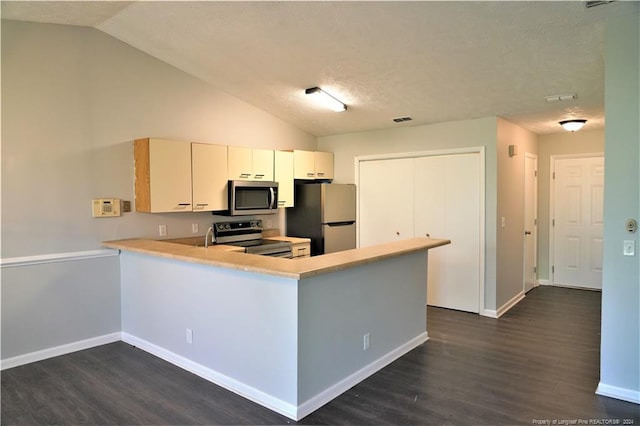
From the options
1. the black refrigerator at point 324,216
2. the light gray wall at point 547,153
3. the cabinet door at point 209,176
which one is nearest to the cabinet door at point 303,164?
the black refrigerator at point 324,216

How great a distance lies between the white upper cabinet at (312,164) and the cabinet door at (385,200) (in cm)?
49

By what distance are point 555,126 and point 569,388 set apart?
3.76 meters

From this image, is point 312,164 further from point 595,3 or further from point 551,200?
point 551,200

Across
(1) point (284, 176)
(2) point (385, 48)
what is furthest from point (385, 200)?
(2) point (385, 48)

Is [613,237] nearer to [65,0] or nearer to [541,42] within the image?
[541,42]

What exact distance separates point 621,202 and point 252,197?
135 inches

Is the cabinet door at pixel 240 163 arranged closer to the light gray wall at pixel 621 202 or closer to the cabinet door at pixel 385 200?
the cabinet door at pixel 385 200

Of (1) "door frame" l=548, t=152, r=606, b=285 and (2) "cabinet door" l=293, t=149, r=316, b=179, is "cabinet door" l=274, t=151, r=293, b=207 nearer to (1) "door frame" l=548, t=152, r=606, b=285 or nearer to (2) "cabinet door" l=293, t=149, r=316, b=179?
(2) "cabinet door" l=293, t=149, r=316, b=179

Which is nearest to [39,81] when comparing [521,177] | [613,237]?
[613,237]

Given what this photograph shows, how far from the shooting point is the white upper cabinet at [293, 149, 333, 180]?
17.7 feet

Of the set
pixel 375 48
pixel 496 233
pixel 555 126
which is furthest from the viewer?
pixel 555 126

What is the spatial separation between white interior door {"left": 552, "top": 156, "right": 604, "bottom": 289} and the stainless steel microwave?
4.40 metres

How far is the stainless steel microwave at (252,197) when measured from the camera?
Result: 178 inches

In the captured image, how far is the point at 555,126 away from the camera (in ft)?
18.0
